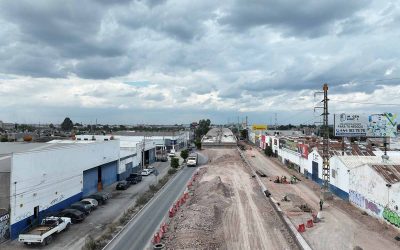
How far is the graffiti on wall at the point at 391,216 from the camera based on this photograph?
107 ft

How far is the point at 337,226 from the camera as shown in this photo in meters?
35.0

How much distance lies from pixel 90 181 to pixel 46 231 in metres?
20.6

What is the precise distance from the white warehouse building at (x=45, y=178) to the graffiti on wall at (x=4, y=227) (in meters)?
0.35

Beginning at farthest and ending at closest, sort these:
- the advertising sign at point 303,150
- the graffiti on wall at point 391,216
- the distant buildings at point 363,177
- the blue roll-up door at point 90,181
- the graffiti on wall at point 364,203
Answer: the advertising sign at point 303,150 < the blue roll-up door at point 90,181 < the graffiti on wall at point 364,203 < the distant buildings at point 363,177 < the graffiti on wall at point 391,216

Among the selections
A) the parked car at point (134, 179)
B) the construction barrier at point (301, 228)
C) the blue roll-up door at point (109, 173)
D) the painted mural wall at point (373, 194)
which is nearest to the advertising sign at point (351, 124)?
the painted mural wall at point (373, 194)

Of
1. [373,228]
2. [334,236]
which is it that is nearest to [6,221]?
[334,236]

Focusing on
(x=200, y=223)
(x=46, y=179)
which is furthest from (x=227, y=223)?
(x=46, y=179)

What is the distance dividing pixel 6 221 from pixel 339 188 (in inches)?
1526

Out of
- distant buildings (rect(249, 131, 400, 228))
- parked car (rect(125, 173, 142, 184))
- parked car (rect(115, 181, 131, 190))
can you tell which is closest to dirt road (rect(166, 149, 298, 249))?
distant buildings (rect(249, 131, 400, 228))

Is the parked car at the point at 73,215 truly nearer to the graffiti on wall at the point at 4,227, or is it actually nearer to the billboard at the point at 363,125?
the graffiti on wall at the point at 4,227

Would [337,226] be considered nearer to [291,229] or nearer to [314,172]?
[291,229]

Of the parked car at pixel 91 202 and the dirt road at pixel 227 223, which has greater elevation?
the parked car at pixel 91 202

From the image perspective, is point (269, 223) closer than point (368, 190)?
Yes

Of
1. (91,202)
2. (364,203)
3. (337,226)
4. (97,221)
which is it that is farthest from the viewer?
(91,202)
